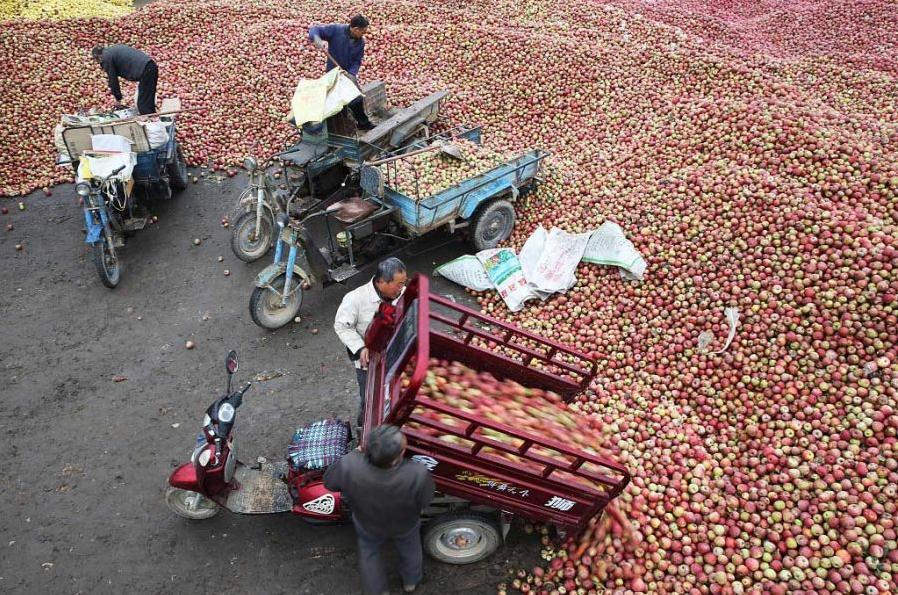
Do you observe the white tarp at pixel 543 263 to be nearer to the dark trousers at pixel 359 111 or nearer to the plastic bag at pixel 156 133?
the dark trousers at pixel 359 111

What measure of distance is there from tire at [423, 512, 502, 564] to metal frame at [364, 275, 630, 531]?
279 millimetres

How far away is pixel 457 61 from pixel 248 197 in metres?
5.74

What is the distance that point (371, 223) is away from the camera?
668cm

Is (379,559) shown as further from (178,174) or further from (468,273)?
(178,174)

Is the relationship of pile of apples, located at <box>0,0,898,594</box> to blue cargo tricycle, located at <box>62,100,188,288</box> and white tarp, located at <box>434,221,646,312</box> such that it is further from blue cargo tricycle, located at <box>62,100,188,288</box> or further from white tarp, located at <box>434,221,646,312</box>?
blue cargo tricycle, located at <box>62,100,188,288</box>

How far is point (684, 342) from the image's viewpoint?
5.77 m

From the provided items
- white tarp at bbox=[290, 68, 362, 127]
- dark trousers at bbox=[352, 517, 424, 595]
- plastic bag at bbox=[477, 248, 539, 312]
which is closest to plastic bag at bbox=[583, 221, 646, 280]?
plastic bag at bbox=[477, 248, 539, 312]

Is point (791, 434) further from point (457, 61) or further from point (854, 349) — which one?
point (457, 61)

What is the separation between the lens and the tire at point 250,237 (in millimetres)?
7320

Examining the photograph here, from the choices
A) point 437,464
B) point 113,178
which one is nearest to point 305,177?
point 113,178

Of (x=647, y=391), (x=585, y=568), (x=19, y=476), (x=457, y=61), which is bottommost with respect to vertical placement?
(x=19, y=476)

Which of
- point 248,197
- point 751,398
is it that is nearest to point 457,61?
point 248,197

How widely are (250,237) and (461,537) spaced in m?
4.93

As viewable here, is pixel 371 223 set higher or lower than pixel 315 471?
higher
